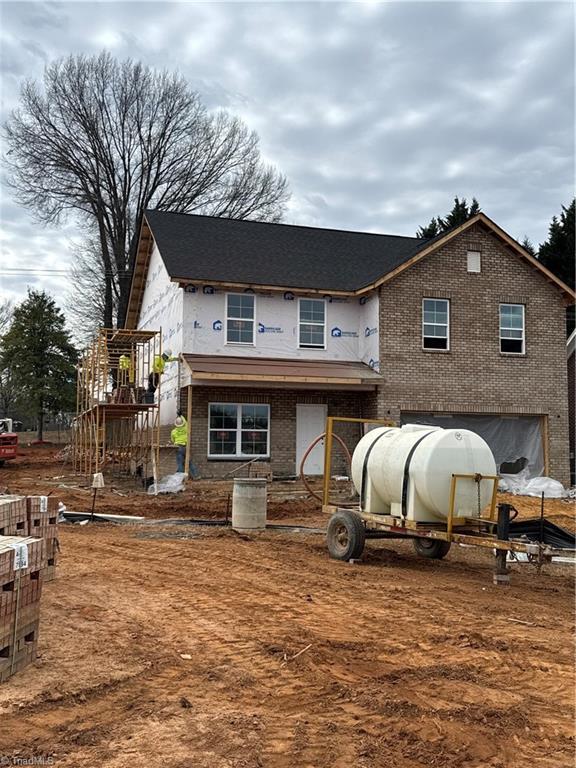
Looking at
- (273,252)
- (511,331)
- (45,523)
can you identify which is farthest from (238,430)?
(45,523)

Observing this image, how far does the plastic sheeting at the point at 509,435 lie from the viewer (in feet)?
76.4

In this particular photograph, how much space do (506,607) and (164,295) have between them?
19.4 m

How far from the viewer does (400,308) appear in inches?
903

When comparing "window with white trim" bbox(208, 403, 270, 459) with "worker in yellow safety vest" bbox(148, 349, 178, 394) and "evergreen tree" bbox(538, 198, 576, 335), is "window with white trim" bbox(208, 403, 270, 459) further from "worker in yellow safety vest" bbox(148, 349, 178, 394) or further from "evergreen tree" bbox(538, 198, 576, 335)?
"evergreen tree" bbox(538, 198, 576, 335)

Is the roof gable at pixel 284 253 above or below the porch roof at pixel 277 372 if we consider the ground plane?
above

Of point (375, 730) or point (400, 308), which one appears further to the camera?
point (400, 308)

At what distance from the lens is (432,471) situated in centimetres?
990

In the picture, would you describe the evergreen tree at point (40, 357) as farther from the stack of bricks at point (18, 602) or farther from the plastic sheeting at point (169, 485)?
the stack of bricks at point (18, 602)

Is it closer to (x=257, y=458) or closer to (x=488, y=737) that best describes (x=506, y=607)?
(x=488, y=737)

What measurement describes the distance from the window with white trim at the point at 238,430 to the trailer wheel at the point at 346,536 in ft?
35.2

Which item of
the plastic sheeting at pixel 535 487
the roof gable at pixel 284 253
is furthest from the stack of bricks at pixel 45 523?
the plastic sheeting at pixel 535 487

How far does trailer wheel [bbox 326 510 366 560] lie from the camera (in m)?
10.8

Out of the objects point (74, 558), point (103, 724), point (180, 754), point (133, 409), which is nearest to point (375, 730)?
point (180, 754)

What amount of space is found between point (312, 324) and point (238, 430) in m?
4.45
